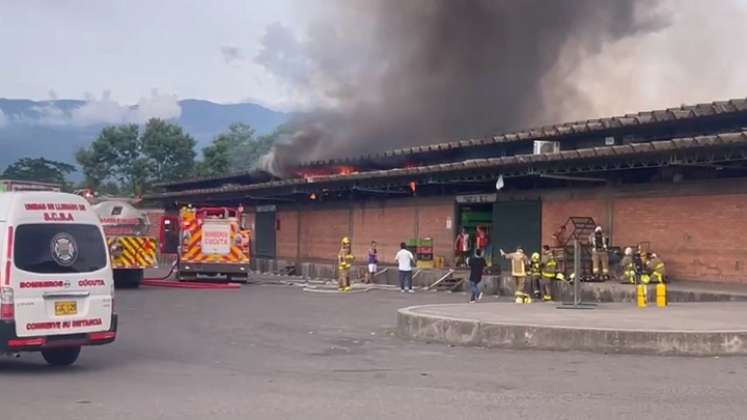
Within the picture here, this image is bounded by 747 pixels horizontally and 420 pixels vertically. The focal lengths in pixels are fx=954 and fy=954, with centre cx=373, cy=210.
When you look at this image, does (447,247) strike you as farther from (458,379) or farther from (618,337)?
(458,379)

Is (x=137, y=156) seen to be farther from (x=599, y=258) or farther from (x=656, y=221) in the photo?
(x=656, y=221)

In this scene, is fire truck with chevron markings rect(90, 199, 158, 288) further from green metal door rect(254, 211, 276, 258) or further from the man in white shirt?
green metal door rect(254, 211, 276, 258)

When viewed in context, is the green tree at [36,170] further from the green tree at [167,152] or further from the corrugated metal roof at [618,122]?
the corrugated metal roof at [618,122]

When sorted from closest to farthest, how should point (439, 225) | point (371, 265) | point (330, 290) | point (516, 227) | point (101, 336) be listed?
1. point (101, 336)
2. point (330, 290)
3. point (516, 227)
4. point (371, 265)
5. point (439, 225)

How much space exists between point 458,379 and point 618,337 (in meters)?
3.34

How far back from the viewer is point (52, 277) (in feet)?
36.4

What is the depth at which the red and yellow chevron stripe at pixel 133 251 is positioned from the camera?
1044 inches

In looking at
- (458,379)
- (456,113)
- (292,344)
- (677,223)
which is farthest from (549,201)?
(458,379)

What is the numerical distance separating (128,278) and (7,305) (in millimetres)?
17186

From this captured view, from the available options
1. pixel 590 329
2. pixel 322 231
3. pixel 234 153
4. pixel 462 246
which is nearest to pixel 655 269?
pixel 462 246

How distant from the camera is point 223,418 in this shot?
8180 millimetres

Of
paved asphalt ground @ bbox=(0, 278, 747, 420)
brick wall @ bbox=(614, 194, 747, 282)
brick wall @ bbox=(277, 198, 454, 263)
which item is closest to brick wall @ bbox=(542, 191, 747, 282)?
brick wall @ bbox=(614, 194, 747, 282)

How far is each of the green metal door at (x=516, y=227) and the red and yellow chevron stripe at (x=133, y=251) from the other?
1106cm

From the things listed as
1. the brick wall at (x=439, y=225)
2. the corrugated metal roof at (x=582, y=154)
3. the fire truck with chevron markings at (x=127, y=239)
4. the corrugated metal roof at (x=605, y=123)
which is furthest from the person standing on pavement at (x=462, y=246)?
the fire truck with chevron markings at (x=127, y=239)
